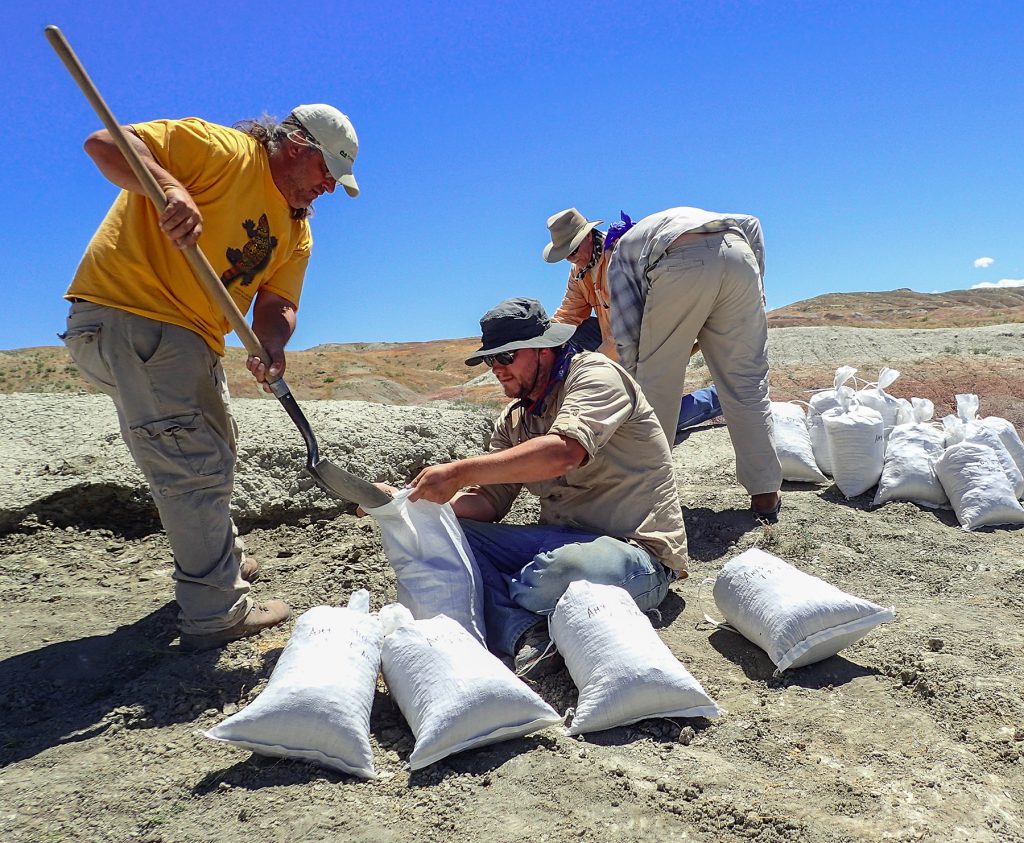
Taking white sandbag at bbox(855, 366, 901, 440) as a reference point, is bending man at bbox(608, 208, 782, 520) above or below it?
above

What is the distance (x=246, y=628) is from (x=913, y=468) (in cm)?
294

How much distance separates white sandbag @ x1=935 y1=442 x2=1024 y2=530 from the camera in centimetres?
353

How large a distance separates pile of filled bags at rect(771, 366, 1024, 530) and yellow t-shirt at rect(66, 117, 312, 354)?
110 inches

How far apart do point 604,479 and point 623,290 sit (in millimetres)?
1215

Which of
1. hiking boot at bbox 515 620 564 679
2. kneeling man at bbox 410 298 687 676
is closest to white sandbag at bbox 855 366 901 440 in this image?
kneeling man at bbox 410 298 687 676

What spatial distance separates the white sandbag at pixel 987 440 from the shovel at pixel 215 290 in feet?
8.86

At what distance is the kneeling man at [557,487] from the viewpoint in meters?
2.43

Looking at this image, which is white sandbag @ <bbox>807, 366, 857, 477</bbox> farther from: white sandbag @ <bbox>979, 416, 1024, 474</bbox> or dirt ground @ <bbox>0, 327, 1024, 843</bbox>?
dirt ground @ <bbox>0, 327, 1024, 843</bbox>

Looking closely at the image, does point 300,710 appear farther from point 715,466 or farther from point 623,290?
point 715,466

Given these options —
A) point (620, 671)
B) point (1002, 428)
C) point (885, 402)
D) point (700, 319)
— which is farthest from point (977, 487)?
point (620, 671)

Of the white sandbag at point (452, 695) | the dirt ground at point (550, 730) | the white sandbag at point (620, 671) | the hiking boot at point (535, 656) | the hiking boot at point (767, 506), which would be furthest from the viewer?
the hiking boot at point (767, 506)

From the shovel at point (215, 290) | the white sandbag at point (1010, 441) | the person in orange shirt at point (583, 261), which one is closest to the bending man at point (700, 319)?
the person in orange shirt at point (583, 261)

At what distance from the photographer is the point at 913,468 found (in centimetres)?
384

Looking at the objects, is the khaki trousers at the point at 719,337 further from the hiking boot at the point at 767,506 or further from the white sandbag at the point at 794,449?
the white sandbag at the point at 794,449
